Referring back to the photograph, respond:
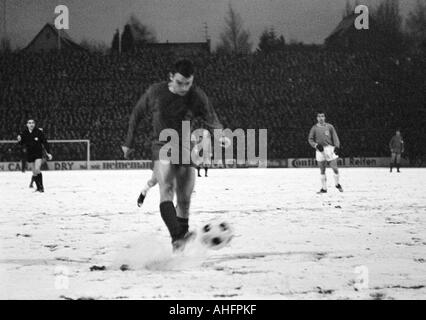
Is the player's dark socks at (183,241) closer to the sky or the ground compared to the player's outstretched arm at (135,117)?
closer to the ground

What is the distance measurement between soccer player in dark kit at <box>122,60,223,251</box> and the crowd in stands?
80.0ft

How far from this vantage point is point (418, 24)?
52312 millimetres

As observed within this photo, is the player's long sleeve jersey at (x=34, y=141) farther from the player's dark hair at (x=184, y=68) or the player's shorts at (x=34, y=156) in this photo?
the player's dark hair at (x=184, y=68)

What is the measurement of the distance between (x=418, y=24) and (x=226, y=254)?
170 ft

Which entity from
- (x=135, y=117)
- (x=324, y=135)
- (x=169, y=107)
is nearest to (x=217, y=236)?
(x=169, y=107)

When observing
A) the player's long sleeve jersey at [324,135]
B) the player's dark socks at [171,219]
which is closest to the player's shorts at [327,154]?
the player's long sleeve jersey at [324,135]

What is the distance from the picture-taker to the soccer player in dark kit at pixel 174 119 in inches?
203

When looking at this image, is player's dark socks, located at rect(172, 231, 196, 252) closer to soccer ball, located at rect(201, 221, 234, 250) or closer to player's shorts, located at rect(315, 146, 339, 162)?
soccer ball, located at rect(201, 221, 234, 250)

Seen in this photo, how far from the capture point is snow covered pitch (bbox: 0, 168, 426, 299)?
3979 mm

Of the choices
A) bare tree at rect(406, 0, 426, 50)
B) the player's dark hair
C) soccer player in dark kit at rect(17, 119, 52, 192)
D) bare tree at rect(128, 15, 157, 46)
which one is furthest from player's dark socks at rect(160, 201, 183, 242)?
→ bare tree at rect(128, 15, 157, 46)

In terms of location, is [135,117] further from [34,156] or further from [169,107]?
[34,156]

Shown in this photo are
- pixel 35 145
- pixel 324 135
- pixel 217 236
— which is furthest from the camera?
pixel 35 145

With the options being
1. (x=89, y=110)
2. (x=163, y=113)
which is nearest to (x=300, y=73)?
(x=89, y=110)

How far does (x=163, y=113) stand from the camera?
5.24 meters
